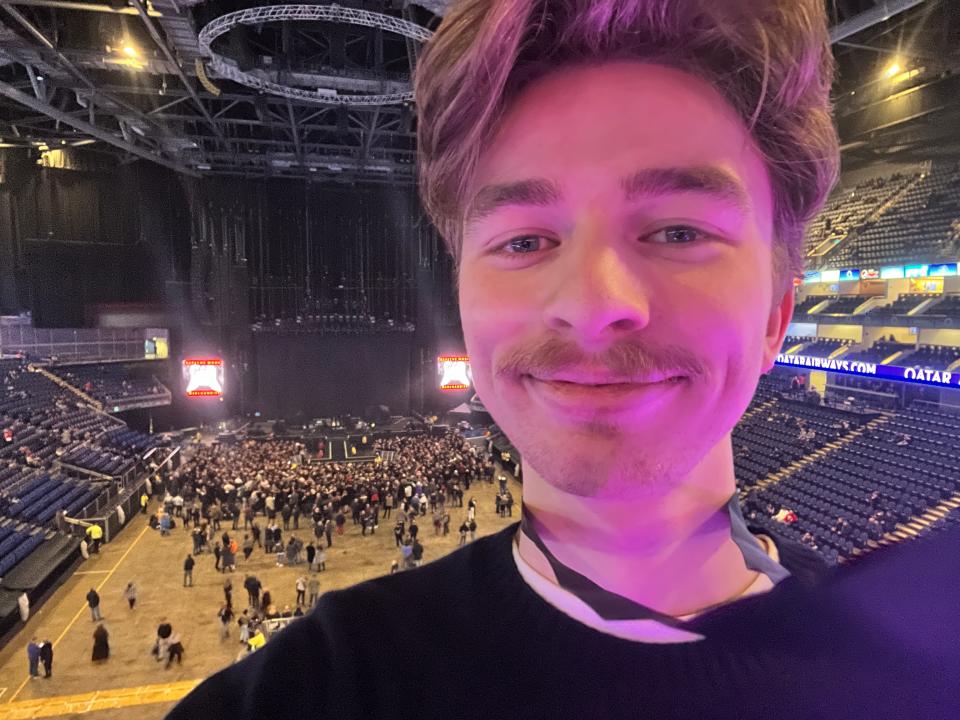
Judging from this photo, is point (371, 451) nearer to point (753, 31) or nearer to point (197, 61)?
point (197, 61)

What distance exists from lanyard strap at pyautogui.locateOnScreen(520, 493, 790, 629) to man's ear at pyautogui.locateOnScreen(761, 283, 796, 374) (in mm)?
339

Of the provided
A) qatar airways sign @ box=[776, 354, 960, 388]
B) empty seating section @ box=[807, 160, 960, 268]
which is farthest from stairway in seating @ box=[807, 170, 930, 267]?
qatar airways sign @ box=[776, 354, 960, 388]

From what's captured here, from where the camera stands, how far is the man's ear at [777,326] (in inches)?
52.7

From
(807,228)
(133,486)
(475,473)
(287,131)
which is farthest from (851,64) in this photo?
(133,486)

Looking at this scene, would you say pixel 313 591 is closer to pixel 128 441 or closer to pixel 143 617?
pixel 143 617

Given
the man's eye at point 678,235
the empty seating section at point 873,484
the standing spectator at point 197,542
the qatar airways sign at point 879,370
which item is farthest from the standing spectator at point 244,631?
the qatar airways sign at point 879,370

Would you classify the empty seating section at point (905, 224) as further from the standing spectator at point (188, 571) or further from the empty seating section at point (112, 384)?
the empty seating section at point (112, 384)

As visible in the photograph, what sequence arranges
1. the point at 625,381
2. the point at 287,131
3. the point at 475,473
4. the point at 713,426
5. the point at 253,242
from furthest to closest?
1. the point at 253,242
2. the point at 287,131
3. the point at 475,473
4. the point at 713,426
5. the point at 625,381

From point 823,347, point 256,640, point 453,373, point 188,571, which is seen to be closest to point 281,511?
point 188,571

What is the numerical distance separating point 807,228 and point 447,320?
30.2m

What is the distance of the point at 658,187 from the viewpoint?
1111 mm

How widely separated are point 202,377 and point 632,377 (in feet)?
98.5

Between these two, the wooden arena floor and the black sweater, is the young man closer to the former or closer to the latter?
the black sweater

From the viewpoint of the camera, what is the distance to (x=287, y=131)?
23484 mm
